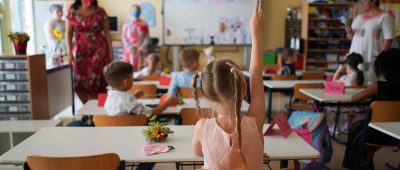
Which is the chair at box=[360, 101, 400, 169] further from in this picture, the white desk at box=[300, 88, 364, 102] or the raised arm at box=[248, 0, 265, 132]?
the raised arm at box=[248, 0, 265, 132]

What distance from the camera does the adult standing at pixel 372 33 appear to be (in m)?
4.34

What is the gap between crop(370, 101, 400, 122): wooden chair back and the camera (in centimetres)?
272

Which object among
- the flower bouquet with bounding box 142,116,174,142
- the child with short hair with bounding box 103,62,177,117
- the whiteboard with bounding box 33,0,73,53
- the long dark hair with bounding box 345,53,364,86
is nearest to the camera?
the flower bouquet with bounding box 142,116,174,142

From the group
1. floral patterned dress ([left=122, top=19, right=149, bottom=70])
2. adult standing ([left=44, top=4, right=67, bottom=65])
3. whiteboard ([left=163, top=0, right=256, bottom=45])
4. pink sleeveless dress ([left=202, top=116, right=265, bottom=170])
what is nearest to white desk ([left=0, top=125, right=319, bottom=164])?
pink sleeveless dress ([left=202, top=116, right=265, bottom=170])

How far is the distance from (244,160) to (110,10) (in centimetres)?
677

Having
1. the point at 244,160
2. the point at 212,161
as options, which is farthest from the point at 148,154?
the point at 244,160

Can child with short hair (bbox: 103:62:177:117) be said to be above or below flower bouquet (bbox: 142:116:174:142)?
above

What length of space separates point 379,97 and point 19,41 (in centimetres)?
340

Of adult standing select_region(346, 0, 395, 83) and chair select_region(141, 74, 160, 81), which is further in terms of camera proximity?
chair select_region(141, 74, 160, 81)

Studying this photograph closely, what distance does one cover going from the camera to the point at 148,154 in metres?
1.69

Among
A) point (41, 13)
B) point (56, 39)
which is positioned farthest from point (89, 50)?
point (41, 13)

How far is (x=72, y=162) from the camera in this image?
1511 mm

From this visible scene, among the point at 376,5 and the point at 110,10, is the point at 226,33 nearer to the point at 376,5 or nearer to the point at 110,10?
the point at 110,10

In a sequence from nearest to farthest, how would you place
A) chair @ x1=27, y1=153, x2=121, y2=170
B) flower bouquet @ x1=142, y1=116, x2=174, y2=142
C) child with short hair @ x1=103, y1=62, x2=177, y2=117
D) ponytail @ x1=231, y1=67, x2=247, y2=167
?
ponytail @ x1=231, y1=67, x2=247, y2=167 → chair @ x1=27, y1=153, x2=121, y2=170 → flower bouquet @ x1=142, y1=116, x2=174, y2=142 → child with short hair @ x1=103, y1=62, x2=177, y2=117
